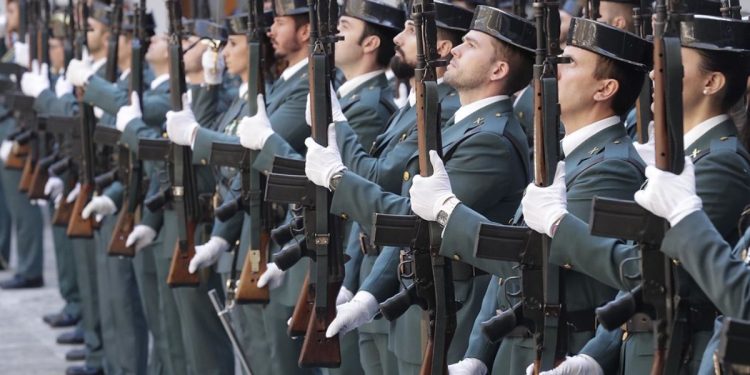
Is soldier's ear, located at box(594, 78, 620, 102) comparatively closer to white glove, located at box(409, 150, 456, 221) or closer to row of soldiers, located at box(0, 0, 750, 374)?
row of soldiers, located at box(0, 0, 750, 374)

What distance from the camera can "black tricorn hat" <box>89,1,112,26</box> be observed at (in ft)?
30.6

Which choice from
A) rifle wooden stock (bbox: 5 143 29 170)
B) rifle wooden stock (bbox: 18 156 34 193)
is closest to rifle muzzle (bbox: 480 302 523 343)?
rifle wooden stock (bbox: 18 156 34 193)

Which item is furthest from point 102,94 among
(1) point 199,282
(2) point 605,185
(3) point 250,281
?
(2) point 605,185

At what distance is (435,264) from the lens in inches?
186

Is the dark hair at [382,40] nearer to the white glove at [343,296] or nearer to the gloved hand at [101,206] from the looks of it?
the white glove at [343,296]

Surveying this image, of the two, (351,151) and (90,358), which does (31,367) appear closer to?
(90,358)

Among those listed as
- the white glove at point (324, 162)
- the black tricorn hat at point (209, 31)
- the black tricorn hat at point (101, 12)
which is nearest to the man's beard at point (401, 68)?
the white glove at point (324, 162)

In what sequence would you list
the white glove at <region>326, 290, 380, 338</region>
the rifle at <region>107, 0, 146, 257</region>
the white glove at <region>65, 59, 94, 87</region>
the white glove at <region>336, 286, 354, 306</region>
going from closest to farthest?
the white glove at <region>326, 290, 380, 338</region> → the white glove at <region>336, 286, 354, 306</region> → the rifle at <region>107, 0, 146, 257</region> → the white glove at <region>65, 59, 94, 87</region>

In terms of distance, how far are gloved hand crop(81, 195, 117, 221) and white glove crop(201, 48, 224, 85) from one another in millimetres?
1099

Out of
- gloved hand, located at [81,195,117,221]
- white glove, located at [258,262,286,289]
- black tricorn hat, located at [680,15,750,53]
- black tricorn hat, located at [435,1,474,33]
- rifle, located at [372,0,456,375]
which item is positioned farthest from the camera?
gloved hand, located at [81,195,117,221]

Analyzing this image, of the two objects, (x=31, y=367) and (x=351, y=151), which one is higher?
(x=351, y=151)

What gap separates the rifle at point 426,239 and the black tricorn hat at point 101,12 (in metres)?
4.89

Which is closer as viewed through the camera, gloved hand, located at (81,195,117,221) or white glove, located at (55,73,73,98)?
gloved hand, located at (81,195,117,221)

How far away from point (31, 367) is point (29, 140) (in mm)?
1852
